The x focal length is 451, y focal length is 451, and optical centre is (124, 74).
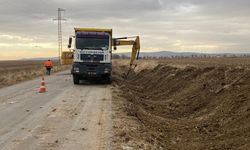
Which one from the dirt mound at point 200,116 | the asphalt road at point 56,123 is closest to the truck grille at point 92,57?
the dirt mound at point 200,116

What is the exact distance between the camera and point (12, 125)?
1280 centimetres

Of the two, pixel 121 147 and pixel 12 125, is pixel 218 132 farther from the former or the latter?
pixel 12 125

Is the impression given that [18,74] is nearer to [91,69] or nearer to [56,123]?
[91,69]

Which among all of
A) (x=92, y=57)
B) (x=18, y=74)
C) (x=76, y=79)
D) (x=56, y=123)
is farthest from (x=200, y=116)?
(x=18, y=74)

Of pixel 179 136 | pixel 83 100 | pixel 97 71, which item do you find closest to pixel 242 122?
pixel 179 136

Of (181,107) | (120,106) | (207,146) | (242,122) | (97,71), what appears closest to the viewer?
(207,146)

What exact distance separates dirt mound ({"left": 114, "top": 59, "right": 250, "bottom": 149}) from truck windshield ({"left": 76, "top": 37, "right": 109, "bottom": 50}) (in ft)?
18.9

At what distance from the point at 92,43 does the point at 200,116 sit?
13.4 metres

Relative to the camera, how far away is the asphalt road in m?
→ 10.2

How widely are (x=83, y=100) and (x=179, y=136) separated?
7.07 metres

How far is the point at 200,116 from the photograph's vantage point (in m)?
15.4

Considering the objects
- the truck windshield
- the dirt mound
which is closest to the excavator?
the truck windshield

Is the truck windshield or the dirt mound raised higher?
the truck windshield

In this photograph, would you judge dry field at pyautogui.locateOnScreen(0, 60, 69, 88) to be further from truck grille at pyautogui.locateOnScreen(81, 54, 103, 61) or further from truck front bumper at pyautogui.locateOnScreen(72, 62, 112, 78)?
truck grille at pyautogui.locateOnScreen(81, 54, 103, 61)
